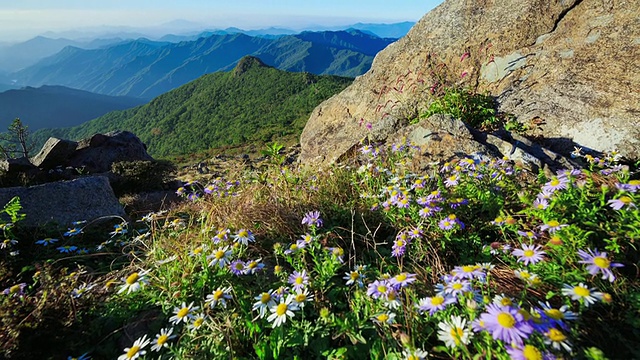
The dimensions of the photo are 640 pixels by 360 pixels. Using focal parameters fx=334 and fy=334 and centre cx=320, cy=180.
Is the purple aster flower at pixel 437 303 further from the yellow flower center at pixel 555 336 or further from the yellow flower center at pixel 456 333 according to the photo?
the yellow flower center at pixel 555 336

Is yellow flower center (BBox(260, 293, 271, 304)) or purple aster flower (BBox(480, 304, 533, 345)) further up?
purple aster flower (BBox(480, 304, 533, 345))

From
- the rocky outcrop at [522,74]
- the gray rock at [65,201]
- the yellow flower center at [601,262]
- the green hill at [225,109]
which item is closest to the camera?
the yellow flower center at [601,262]

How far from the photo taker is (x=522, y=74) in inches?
228

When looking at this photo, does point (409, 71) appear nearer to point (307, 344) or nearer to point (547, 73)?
point (547, 73)

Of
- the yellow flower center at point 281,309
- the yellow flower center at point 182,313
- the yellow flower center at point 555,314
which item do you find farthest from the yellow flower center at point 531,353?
the yellow flower center at point 182,313

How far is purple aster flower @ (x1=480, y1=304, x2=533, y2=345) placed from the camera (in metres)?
1.27

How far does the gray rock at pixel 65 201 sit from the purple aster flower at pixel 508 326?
587 centimetres

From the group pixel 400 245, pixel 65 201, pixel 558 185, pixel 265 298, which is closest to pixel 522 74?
pixel 558 185

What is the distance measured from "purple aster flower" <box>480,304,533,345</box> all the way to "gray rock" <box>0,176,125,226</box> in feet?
19.3

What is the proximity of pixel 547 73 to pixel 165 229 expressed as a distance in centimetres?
611

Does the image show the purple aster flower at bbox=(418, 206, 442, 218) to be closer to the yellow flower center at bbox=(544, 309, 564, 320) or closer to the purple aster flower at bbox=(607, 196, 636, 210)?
the purple aster flower at bbox=(607, 196, 636, 210)

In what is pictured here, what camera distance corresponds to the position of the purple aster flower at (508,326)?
1.27m

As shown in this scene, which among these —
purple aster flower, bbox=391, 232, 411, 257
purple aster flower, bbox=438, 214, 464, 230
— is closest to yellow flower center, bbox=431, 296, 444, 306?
purple aster flower, bbox=391, 232, 411, 257

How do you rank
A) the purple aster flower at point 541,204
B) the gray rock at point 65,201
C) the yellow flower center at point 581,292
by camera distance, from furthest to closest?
the gray rock at point 65,201 → the purple aster flower at point 541,204 → the yellow flower center at point 581,292
